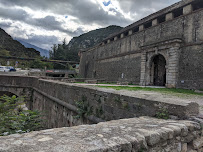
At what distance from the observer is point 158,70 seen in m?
15.7

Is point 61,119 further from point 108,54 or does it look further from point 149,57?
point 108,54

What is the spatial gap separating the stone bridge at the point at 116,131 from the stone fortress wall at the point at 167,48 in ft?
31.3

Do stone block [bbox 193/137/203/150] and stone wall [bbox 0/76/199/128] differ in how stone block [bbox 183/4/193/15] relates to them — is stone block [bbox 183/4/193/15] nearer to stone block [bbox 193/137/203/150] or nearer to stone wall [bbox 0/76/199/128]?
stone wall [bbox 0/76/199/128]

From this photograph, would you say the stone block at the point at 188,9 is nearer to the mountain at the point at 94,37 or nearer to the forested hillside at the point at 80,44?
the forested hillside at the point at 80,44

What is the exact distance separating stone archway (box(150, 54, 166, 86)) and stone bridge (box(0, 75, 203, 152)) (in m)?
11.5

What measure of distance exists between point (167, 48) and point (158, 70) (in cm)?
333

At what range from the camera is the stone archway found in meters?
15.5

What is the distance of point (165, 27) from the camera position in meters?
13.9

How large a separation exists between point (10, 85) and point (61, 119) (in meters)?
8.42

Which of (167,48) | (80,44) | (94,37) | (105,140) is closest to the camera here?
(105,140)

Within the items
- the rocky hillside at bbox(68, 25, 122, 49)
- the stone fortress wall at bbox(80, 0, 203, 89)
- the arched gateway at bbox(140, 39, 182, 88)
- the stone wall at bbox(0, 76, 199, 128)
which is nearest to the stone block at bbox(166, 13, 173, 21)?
the stone fortress wall at bbox(80, 0, 203, 89)

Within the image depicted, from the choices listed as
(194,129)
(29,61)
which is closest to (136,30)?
(194,129)

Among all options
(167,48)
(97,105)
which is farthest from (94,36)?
(97,105)

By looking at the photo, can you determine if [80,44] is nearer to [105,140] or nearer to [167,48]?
[167,48]
